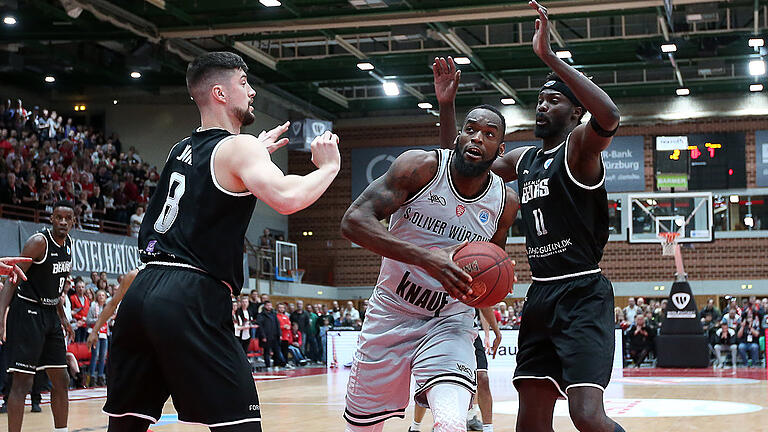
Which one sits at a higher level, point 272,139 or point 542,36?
point 542,36

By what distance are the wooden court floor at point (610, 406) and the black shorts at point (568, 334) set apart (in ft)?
13.8

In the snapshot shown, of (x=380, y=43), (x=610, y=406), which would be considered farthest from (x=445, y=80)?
(x=380, y=43)

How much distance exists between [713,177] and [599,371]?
2600cm

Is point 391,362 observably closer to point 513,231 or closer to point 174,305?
point 174,305

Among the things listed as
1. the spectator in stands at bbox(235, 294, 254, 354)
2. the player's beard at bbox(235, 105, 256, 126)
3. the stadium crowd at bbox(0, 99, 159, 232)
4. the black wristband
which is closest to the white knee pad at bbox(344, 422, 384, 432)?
the player's beard at bbox(235, 105, 256, 126)

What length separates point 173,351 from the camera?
3521mm

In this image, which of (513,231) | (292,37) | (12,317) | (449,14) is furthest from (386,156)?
(12,317)

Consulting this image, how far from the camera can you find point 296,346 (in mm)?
24047

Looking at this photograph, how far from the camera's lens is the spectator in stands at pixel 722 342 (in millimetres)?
21922

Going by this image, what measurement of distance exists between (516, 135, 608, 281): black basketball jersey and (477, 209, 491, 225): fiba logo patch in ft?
0.76

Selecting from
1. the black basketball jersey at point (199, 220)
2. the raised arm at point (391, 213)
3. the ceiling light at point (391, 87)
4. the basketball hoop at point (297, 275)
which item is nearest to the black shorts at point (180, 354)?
the black basketball jersey at point (199, 220)

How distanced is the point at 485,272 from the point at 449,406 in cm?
65

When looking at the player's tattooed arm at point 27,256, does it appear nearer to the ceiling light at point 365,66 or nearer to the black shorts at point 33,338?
the black shorts at point 33,338

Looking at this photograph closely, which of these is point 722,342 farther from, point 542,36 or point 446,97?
point 542,36
